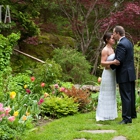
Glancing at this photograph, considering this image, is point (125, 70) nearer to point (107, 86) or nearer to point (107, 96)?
point (107, 86)

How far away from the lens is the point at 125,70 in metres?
5.43

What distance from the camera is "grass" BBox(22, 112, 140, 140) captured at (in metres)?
4.70

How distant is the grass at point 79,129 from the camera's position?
4703mm

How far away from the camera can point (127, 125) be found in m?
5.45

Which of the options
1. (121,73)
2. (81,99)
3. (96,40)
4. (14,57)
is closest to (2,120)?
(121,73)

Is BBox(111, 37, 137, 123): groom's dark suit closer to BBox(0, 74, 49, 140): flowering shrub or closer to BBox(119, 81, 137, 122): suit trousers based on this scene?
BBox(119, 81, 137, 122): suit trousers

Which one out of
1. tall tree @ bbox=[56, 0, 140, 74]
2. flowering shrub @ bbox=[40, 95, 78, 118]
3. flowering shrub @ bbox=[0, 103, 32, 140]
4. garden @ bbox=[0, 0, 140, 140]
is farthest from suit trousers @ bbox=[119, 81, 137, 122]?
tall tree @ bbox=[56, 0, 140, 74]

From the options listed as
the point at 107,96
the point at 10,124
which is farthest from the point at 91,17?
the point at 10,124

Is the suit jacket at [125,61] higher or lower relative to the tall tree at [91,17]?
lower

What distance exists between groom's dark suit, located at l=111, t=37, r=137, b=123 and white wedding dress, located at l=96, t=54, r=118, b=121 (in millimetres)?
279

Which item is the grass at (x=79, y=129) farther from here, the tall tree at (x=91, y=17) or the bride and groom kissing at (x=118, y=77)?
the tall tree at (x=91, y=17)

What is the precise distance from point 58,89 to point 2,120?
316cm

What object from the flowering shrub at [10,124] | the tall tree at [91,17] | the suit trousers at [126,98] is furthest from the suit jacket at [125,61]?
the tall tree at [91,17]

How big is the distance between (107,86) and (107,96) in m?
0.19
